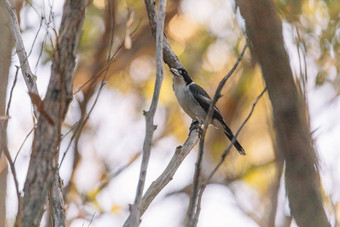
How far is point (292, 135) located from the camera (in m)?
2.41

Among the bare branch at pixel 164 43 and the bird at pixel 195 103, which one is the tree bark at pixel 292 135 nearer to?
the bare branch at pixel 164 43

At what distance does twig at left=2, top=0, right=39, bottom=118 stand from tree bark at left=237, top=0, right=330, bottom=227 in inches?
66.0

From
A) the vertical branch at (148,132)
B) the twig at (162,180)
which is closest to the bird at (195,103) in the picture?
the twig at (162,180)

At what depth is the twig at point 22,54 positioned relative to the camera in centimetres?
363

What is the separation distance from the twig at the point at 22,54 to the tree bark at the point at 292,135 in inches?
66.0

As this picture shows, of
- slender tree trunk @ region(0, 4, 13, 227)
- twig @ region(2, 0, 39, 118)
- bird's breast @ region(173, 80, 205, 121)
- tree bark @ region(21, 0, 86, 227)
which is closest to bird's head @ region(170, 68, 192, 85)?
bird's breast @ region(173, 80, 205, 121)

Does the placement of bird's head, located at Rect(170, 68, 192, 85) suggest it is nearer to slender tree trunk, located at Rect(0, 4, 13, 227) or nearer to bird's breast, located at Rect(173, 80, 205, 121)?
bird's breast, located at Rect(173, 80, 205, 121)

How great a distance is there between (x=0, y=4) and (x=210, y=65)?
5201mm

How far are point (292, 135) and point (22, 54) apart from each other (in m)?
2.24

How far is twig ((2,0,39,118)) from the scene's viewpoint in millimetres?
3627

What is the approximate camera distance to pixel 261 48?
2.73 metres

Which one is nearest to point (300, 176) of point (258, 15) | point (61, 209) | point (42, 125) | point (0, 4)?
point (258, 15)

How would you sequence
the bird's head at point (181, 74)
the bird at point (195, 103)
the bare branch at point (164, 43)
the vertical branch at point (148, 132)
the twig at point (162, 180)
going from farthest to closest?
the bird at point (195, 103)
the bird's head at point (181, 74)
the bare branch at point (164, 43)
the twig at point (162, 180)
the vertical branch at point (148, 132)

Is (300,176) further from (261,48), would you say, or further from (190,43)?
(190,43)
